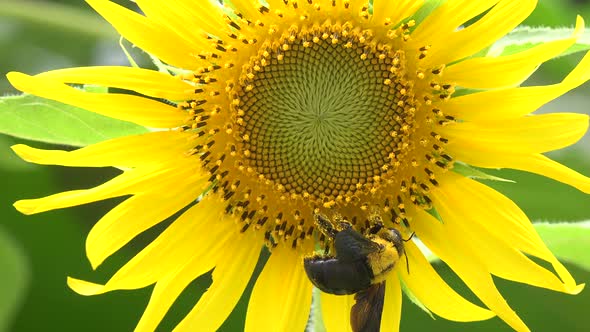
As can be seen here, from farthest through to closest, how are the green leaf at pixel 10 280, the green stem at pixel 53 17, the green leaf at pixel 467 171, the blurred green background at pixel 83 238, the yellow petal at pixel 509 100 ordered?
the green stem at pixel 53 17 < the blurred green background at pixel 83 238 < the green leaf at pixel 10 280 < the green leaf at pixel 467 171 < the yellow petal at pixel 509 100

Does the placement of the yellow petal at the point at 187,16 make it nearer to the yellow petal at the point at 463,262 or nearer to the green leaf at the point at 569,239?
the yellow petal at the point at 463,262

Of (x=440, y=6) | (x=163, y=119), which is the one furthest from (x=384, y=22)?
(x=163, y=119)

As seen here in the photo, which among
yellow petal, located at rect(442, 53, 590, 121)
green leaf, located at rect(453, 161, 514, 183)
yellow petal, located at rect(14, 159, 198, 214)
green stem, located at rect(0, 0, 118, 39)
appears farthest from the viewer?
green stem, located at rect(0, 0, 118, 39)

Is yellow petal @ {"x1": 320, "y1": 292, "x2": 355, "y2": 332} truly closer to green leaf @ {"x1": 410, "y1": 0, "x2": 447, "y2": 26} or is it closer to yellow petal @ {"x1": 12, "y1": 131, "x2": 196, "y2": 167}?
yellow petal @ {"x1": 12, "y1": 131, "x2": 196, "y2": 167}

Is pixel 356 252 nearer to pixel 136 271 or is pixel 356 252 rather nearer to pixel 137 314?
pixel 136 271

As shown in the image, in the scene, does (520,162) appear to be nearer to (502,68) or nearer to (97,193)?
(502,68)

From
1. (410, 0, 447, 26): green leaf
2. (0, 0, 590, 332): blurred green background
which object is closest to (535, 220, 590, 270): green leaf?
(410, 0, 447, 26): green leaf

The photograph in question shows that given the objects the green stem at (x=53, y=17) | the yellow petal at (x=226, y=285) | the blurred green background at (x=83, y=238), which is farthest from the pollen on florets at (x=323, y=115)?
the green stem at (x=53, y=17)
